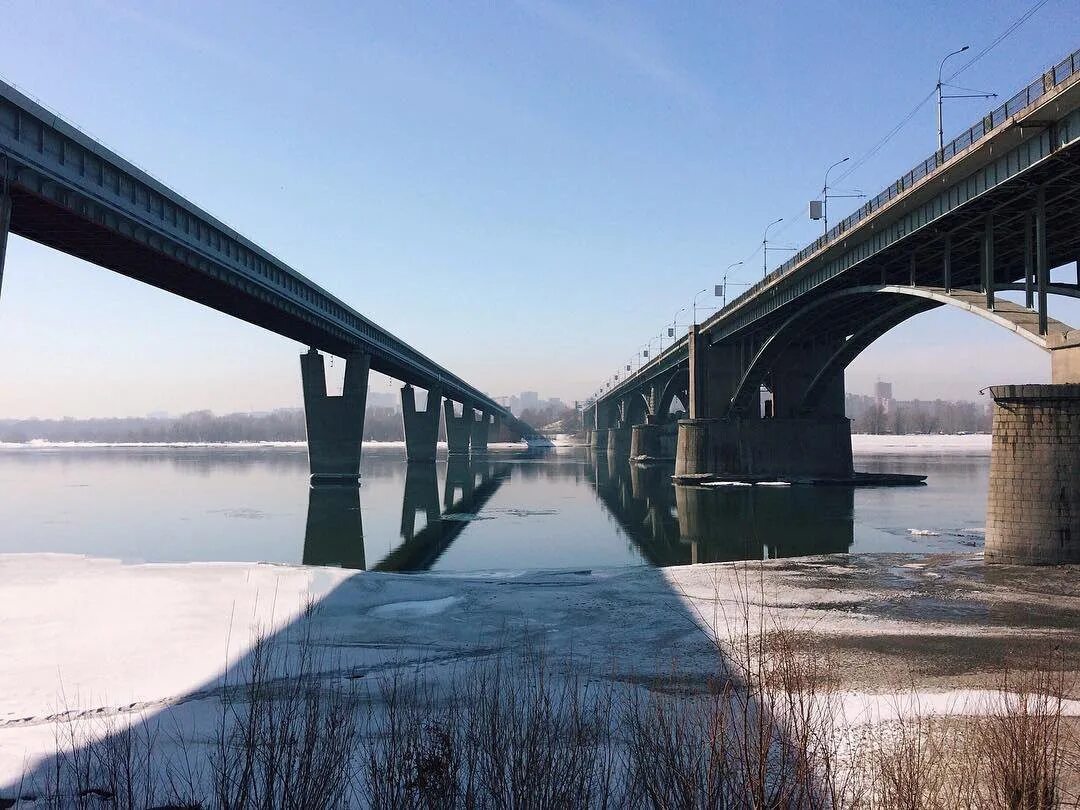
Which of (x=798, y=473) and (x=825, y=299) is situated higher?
(x=825, y=299)

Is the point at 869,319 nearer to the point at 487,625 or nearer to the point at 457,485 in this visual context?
the point at 457,485

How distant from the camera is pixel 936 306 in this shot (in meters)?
42.8

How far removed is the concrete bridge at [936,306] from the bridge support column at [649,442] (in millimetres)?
23308

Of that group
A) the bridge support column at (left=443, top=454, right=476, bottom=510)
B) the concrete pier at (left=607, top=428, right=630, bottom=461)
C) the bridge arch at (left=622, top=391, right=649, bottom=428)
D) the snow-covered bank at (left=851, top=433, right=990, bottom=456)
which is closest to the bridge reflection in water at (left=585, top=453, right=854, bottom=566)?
the bridge support column at (left=443, top=454, right=476, bottom=510)

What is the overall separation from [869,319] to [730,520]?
88.0 feet

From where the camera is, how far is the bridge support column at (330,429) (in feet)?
208

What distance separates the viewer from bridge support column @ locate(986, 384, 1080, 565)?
68.5 ft

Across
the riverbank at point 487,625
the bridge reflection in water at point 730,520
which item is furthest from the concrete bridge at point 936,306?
the bridge reflection in water at point 730,520

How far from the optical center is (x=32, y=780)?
694 cm

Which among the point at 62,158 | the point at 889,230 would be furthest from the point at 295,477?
the point at 889,230

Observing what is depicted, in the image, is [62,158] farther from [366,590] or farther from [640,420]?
[640,420]

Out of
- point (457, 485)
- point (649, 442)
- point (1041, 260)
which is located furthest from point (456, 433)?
point (1041, 260)

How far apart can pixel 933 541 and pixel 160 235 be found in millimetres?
34373

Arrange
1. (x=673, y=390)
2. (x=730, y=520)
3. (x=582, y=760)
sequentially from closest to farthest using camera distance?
(x=582, y=760), (x=730, y=520), (x=673, y=390)
